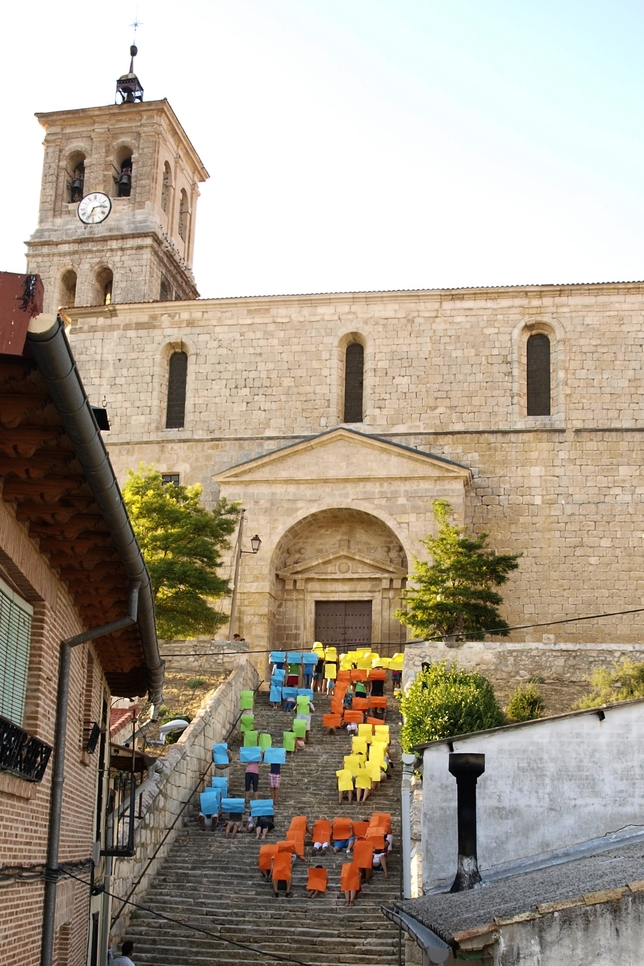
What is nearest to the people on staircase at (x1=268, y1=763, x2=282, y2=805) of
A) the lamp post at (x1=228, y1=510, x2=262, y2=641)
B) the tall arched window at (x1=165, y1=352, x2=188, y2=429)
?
the lamp post at (x1=228, y1=510, x2=262, y2=641)

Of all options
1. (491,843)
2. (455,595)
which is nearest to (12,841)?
(491,843)

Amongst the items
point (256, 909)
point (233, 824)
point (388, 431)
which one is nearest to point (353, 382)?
point (388, 431)

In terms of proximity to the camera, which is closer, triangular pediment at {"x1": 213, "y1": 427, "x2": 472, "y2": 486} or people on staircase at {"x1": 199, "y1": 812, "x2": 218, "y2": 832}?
people on staircase at {"x1": 199, "y1": 812, "x2": 218, "y2": 832}

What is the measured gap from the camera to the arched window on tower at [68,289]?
43344 mm

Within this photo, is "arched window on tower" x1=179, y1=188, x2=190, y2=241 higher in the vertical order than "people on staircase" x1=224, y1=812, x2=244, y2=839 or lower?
higher

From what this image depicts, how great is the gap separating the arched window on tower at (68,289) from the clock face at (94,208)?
1829 millimetres

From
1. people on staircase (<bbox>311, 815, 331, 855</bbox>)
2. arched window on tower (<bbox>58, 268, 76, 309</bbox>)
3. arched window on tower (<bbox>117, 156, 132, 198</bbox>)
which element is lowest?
people on staircase (<bbox>311, 815, 331, 855</bbox>)

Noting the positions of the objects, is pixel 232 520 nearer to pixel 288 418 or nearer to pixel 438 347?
pixel 288 418

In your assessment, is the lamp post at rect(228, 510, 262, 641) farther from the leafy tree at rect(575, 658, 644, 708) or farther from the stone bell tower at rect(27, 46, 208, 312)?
the stone bell tower at rect(27, 46, 208, 312)

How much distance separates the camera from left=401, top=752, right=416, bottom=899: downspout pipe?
56.5ft

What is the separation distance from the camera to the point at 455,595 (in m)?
27.6

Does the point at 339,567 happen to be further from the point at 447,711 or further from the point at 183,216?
the point at 183,216

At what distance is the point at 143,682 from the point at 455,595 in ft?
45.0

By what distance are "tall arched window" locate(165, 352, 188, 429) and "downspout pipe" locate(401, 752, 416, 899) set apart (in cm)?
1692
